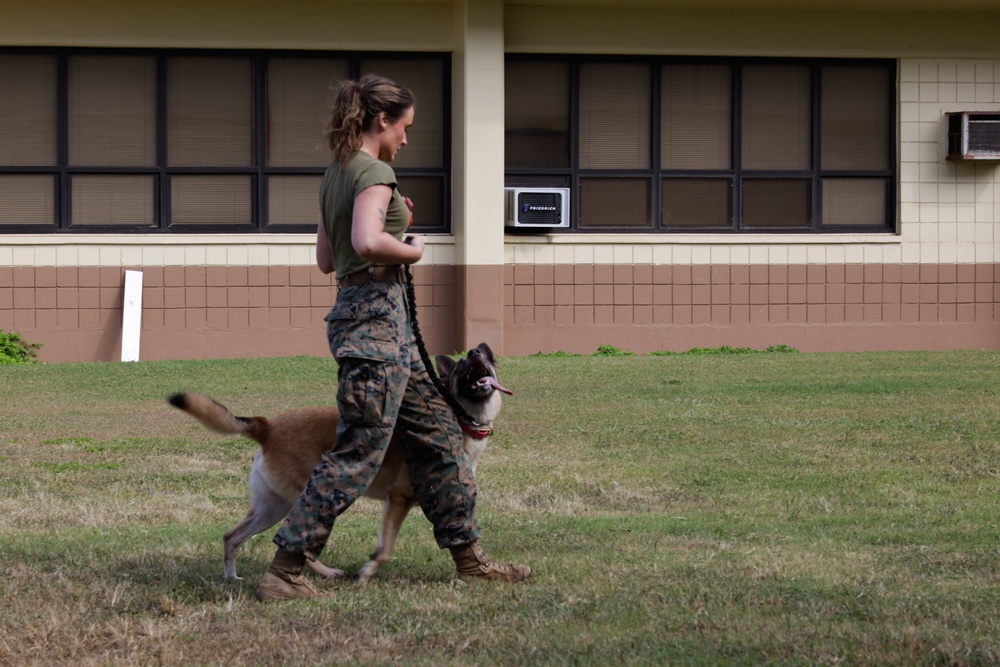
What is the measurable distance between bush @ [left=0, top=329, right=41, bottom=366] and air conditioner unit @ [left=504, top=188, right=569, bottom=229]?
19.4 feet

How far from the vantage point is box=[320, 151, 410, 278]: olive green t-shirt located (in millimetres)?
5320

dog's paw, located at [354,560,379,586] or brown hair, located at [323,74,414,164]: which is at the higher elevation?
brown hair, located at [323,74,414,164]

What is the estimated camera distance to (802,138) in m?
18.5

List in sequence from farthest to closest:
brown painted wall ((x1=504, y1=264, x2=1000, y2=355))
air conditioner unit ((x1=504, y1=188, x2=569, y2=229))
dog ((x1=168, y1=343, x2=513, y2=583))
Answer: brown painted wall ((x1=504, y1=264, x2=1000, y2=355)) → air conditioner unit ((x1=504, y1=188, x2=569, y2=229)) → dog ((x1=168, y1=343, x2=513, y2=583))

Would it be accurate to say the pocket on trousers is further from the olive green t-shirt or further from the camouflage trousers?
the olive green t-shirt

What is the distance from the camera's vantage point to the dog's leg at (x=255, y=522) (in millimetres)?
5824

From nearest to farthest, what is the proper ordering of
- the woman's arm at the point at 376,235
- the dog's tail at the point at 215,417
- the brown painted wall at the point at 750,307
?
1. the woman's arm at the point at 376,235
2. the dog's tail at the point at 215,417
3. the brown painted wall at the point at 750,307

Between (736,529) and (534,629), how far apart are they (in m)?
2.11

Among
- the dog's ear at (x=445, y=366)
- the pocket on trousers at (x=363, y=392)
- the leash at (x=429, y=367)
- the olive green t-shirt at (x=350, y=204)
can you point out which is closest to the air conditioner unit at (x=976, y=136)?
the dog's ear at (x=445, y=366)

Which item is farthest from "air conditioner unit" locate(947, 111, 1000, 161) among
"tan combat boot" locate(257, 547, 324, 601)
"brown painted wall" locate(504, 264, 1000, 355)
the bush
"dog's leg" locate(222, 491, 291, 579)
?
"tan combat boot" locate(257, 547, 324, 601)

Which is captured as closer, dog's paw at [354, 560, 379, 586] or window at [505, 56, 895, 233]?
dog's paw at [354, 560, 379, 586]

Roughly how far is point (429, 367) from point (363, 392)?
0.42 meters

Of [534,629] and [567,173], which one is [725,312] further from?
[534,629]

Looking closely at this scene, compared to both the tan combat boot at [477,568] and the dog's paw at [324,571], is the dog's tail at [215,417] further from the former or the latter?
the tan combat boot at [477,568]
